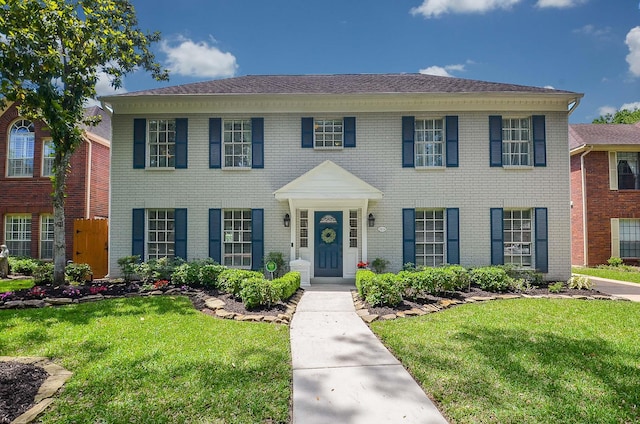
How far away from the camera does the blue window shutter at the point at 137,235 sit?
34.6 feet

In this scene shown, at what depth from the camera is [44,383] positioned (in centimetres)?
357

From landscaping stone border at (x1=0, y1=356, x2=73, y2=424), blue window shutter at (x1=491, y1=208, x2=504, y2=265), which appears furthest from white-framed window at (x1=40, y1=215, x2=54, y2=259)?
blue window shutter at (x1=491, y1=208, x2=504, y2=265)

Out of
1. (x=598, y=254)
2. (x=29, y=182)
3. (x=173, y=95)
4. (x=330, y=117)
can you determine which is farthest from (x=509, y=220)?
(x=29, y=182)

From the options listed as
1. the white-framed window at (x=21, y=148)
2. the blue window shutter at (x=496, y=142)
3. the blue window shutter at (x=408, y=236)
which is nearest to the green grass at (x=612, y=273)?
the blue window shutter at (x=496, y=142)

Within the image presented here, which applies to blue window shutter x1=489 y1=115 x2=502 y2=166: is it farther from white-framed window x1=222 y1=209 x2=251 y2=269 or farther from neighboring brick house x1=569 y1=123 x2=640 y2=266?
white-framed window x1=222 y1=209 x2=251 y2=269

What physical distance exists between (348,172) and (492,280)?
4.85 m

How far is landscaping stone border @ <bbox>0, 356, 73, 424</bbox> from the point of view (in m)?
2.97

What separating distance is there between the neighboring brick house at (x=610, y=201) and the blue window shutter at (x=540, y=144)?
5816mm

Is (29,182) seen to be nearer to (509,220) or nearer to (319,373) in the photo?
(319,373)

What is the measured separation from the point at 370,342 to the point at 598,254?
576 inches

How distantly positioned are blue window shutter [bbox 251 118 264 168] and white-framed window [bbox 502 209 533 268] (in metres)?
7.77

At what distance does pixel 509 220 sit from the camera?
10547 mm

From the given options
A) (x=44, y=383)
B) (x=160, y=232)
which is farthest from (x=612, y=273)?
(x=44, y=383)

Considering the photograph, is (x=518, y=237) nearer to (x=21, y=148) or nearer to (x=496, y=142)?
(x=496, y=142)
